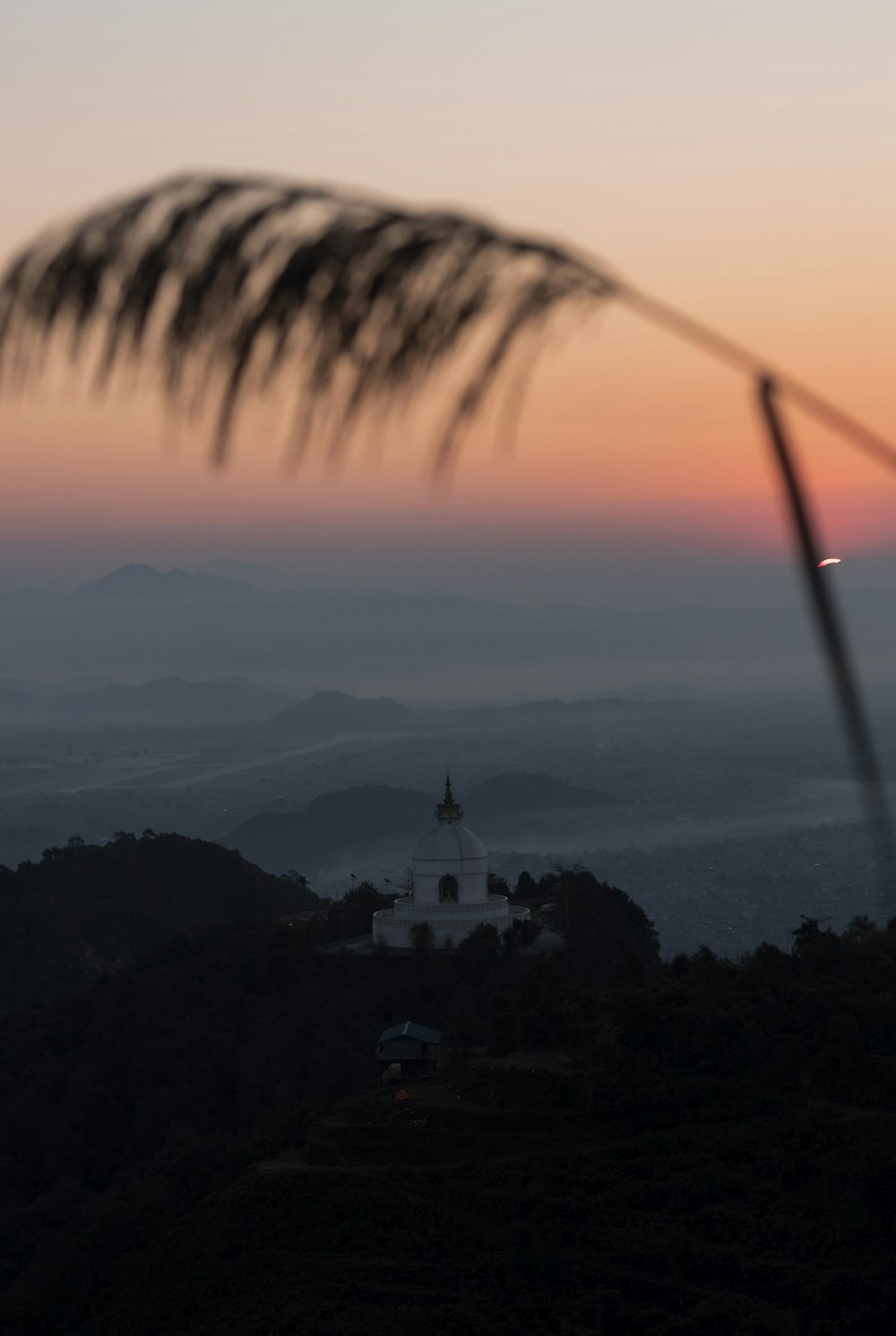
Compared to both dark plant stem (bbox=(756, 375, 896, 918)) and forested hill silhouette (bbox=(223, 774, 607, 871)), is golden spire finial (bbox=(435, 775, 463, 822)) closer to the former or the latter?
dark plant stem (bbox=(756, 375, 896, 918))

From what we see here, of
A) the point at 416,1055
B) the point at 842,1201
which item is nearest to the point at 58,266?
the point at 842,1201

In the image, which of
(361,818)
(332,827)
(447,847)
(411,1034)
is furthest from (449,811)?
(361,818)

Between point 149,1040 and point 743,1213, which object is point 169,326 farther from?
point 149,1040

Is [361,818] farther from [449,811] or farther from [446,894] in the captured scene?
[446,894]

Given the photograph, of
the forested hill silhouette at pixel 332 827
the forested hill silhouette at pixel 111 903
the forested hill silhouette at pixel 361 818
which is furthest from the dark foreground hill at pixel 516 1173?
the forested hill silhouette at pixel 332 827

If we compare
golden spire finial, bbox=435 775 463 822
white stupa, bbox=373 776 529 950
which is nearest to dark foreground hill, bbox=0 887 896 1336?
white stupa, bbox=373 776 529 950

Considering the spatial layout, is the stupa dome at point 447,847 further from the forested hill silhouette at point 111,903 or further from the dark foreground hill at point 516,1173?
the forested hill silhouette at point 111,903
